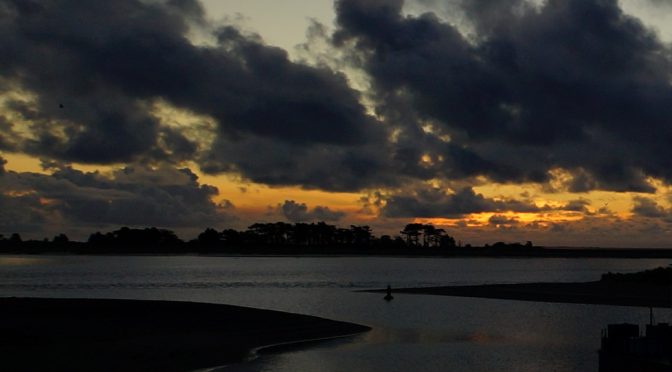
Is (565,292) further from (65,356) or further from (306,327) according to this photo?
(65,356)

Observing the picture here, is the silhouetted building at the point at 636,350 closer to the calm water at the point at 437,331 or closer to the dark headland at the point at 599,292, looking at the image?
the calm water at the point at 437,331

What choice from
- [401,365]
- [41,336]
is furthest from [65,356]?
[401,365]

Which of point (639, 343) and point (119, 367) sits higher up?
point (639, 343)

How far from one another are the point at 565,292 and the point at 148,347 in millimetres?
54997

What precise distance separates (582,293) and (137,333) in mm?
51758

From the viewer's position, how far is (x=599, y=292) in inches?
3142

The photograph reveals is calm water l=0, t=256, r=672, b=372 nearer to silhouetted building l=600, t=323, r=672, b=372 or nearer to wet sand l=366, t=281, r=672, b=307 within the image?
wet sand l=366, t=281, r=672, b=307

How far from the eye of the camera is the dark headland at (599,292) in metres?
70.6

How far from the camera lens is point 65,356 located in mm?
32250

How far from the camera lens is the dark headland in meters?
70.6

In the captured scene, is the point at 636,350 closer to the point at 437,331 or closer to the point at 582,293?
the point at 437,331

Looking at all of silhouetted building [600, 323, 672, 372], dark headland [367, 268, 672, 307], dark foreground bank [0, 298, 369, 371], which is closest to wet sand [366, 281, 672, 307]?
dark headland [367, 268, 672, 307]

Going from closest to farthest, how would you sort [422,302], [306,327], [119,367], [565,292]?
[119,367] → [306,327] → [422,302] → [565,292]

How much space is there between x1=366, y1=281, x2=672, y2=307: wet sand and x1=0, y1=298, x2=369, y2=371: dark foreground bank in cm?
3023
